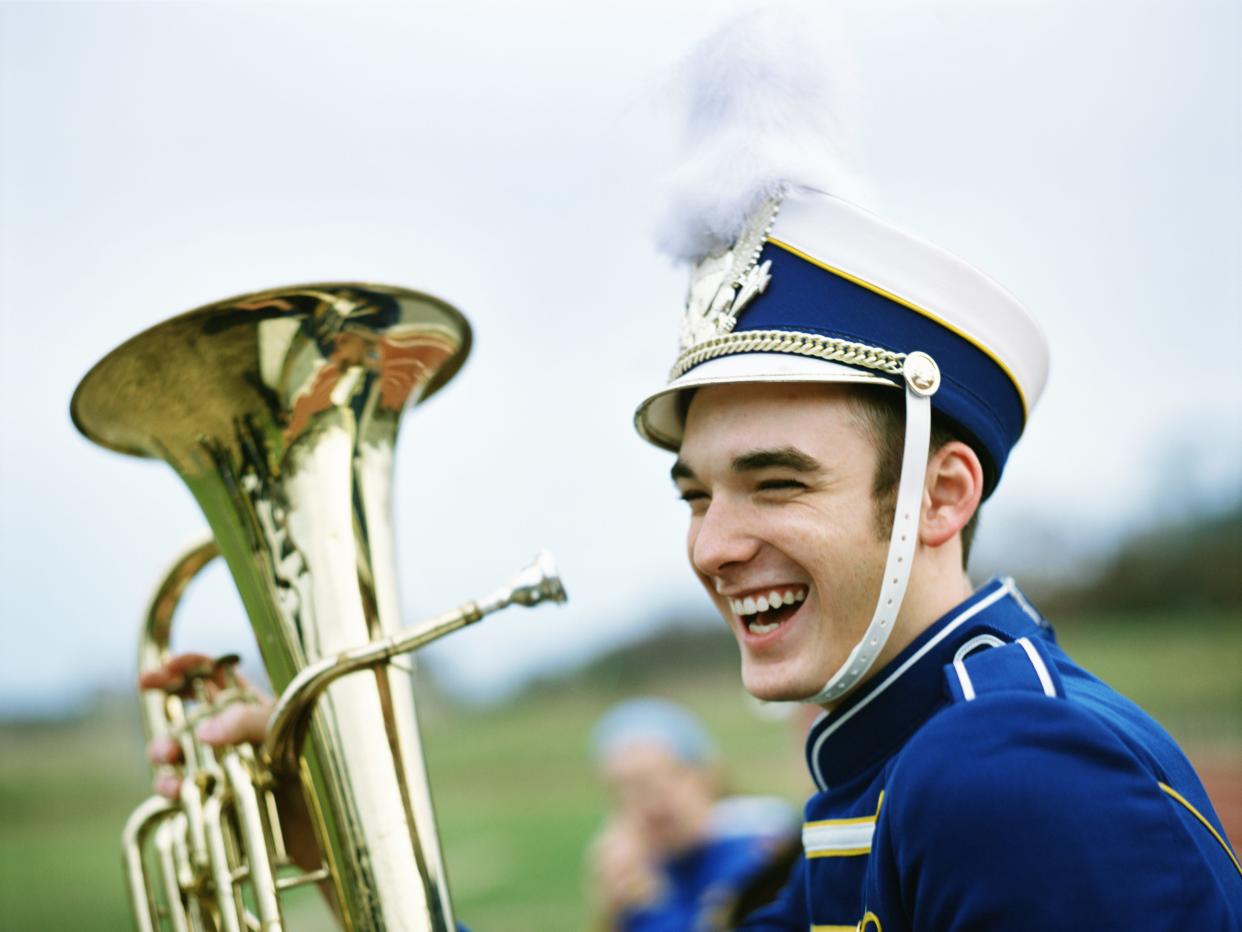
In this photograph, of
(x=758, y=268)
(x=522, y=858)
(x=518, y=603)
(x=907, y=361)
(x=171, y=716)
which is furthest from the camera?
(x=522, y=858)

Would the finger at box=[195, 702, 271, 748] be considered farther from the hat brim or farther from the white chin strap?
the white chin strap

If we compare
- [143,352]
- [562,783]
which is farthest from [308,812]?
[562,783]

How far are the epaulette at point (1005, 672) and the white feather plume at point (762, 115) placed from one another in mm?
855

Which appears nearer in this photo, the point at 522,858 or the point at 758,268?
the point at 758,268

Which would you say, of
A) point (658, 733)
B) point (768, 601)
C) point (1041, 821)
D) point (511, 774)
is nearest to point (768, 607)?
point (768, 601)

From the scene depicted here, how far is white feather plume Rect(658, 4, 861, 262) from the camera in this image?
2.33 meters

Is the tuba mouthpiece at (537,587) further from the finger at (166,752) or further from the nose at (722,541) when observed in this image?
the finger at (166,752)

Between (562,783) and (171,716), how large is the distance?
27.6 m

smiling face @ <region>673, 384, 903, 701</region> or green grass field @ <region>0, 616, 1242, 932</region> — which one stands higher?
green grass field @ <region>0, 616, 1242, 932</region>

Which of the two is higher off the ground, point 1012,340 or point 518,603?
point 1012,340

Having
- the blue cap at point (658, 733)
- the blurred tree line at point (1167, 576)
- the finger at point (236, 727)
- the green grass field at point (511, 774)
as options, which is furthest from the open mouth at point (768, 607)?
the blurred tree line at point (1167, 576)

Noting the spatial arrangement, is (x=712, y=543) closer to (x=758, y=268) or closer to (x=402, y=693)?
(x=758, y=268)

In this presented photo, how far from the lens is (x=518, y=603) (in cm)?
254

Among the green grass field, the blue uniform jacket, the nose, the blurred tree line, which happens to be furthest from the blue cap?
the blurred tree line
